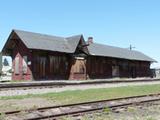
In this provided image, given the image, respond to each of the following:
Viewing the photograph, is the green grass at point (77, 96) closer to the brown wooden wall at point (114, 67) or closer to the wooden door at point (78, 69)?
the wooden door at point (78, 69)

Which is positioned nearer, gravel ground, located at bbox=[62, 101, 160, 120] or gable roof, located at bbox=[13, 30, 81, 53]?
gravel ground, located at bbox=[62, 101, 160, 120]

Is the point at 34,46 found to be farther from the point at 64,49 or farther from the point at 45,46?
the point at 64,49

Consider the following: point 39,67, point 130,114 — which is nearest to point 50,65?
point 39,67

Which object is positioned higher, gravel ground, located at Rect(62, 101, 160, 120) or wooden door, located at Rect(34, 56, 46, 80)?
wooden door, located at Rect(34, 56, 46, 80)

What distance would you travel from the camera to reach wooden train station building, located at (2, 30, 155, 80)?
3462 centimetres

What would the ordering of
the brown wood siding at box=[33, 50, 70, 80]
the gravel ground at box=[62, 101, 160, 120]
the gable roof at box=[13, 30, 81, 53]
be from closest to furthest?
the gravel ground at box=[62, 101, 160, 120] → the brown wood siding at box=[33, 50, 70, 80] → the gable roof at box=[13, 30, 81, 53]

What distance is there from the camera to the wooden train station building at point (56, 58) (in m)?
34.6

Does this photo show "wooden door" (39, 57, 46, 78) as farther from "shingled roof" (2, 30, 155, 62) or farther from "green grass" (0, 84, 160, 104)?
"green grass" (0, 84, 160, 104)

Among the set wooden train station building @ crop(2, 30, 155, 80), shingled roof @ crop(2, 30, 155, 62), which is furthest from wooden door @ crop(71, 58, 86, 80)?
shingled roof @ crop(2, 30, 155, 62)

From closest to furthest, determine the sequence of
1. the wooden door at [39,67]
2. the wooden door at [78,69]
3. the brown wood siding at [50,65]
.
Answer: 1. the wooden door at [39,67]
2. the brown wood siding at [50,65]
3. the wooden door at [78,69]

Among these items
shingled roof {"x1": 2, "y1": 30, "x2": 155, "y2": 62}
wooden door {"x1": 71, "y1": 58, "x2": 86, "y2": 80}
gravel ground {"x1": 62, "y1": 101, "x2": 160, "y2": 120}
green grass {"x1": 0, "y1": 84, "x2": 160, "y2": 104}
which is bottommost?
gravel ground {"x1": 62, "y1": 101, "x2": 160, "y2": 120}

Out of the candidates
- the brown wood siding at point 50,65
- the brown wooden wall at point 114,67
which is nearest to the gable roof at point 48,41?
the brown wood siding at point 50,65

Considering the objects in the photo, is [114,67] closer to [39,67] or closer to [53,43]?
[53,43]

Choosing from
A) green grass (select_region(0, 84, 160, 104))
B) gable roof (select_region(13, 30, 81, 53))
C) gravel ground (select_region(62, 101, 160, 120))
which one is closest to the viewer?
gravel ground (select_region(62, 101, 160, 120))
